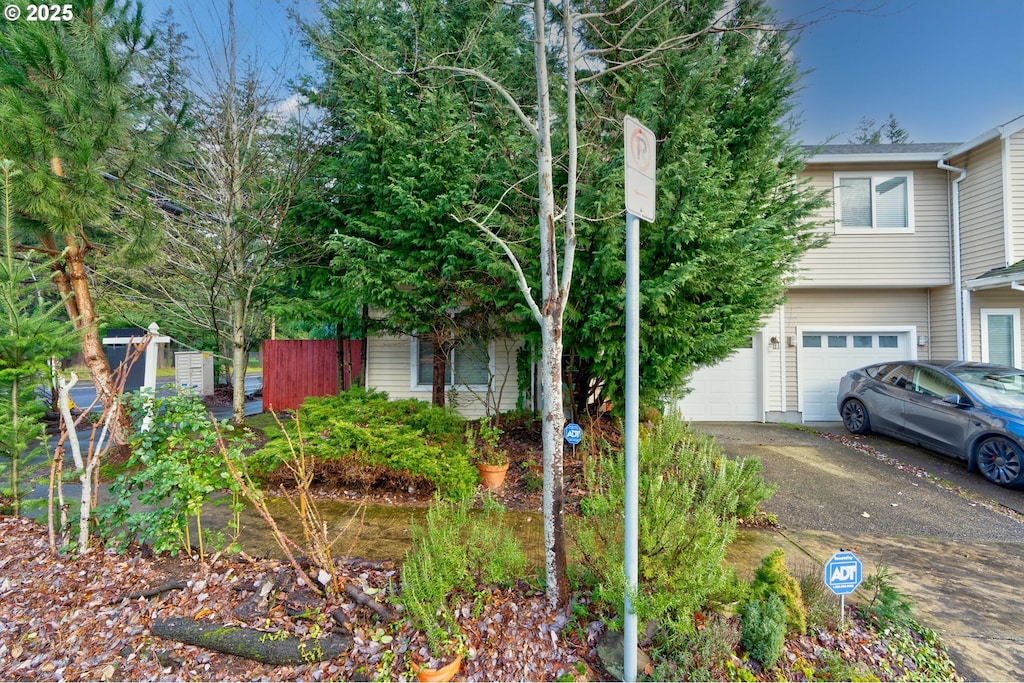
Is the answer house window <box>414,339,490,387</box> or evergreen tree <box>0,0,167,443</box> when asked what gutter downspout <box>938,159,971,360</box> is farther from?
evergreen tree <box>0,0,167,443</box>

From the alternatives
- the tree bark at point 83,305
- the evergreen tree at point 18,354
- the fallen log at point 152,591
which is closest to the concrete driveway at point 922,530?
the fallen log at point 152,591

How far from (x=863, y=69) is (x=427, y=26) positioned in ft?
20.3

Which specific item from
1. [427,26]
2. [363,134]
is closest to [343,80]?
[363,134]

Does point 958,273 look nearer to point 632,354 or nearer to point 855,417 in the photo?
point 855,417

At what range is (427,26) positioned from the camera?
5621mm

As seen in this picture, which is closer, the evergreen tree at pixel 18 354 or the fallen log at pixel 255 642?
the fallen log at pixel 255 642

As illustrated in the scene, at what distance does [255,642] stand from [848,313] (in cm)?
1105

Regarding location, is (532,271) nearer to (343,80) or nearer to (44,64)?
(343,80)

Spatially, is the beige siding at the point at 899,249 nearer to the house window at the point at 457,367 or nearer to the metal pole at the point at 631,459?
the house window at the point at 457,367

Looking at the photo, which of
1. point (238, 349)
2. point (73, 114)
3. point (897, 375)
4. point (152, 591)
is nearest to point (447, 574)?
point (152, 591)

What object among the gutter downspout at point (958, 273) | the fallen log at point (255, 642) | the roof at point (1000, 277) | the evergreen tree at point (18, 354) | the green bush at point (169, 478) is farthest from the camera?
the gutter downspout at point (958, 273)

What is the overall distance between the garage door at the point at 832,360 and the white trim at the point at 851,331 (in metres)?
0.02

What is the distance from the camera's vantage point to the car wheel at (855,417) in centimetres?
778

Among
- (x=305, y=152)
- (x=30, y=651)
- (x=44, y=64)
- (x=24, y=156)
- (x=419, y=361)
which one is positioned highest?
(x=305, y=152)
